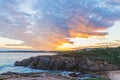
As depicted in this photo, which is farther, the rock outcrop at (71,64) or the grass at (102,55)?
the grass at (102,55)

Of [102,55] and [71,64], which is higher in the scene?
[102,55]

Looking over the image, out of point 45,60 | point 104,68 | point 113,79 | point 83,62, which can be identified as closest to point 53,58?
point 45,60

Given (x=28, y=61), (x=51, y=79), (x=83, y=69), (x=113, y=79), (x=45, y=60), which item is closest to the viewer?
(x=51, y=79)

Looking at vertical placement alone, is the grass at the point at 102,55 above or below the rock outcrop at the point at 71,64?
above

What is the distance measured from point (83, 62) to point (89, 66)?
2.74 m

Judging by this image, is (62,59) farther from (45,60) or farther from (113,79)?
(113,79)

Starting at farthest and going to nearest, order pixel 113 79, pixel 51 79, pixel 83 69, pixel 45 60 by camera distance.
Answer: pixel 45 60 → pixel 83 69 → pixel 113 79 → pixel 51 79

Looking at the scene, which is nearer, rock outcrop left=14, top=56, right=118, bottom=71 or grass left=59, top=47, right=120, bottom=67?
rock outcrop left=14, top=56, right=118, bottom=71

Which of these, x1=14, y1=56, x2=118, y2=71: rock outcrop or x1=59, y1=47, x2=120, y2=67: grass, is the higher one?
x1=59, y1=47, x2=120, y2=67: grass

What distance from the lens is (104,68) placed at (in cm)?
8244

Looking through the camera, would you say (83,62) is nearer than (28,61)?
Yes

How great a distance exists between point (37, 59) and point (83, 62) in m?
14.5

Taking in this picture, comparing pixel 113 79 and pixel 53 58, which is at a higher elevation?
pixel 53 58

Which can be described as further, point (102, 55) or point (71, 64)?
point (102, 55)
